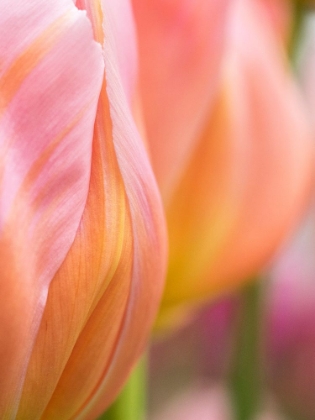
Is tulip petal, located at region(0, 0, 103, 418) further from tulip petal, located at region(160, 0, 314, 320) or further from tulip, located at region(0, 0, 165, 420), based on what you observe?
tulip petal, located at region(160, 0, 314, 320)

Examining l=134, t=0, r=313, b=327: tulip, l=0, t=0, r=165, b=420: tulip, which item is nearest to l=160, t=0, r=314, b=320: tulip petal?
l=134, t=0, r=313, b=327: tulip

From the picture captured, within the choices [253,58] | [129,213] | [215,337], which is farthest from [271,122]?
[215,337]

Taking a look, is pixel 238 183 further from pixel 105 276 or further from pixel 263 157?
pixel 105 276

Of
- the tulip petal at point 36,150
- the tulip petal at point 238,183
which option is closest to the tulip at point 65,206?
the tulip petal at point 36,150

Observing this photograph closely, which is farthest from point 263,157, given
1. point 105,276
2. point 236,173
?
point 105,276

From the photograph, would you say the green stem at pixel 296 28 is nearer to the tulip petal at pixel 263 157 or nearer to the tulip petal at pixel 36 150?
the tulip petal at pixel 263 157
